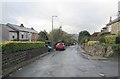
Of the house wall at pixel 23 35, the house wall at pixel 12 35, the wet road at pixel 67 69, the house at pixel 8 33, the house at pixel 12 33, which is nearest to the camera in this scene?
the wet road at pixel 67 69

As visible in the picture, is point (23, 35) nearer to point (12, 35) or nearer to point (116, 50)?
point (12, 35)

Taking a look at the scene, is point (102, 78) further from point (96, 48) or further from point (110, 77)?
point (96, 48)

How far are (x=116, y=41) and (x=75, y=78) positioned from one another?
1864 centimetres

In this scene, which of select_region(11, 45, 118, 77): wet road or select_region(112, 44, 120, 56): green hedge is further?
select_region(112, 44, 120, 56): green hedge

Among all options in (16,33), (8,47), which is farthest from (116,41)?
(16,33)

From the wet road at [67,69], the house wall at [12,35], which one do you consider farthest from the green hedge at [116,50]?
the house wall at [12,35]

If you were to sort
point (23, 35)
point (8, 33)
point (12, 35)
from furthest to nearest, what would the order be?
point (23, 35), point (12, 35), point (8, 33)

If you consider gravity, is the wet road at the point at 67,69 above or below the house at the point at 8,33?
below

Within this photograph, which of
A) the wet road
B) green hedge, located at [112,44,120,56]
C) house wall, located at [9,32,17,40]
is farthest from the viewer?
house wall, located at [9,32,17,40]

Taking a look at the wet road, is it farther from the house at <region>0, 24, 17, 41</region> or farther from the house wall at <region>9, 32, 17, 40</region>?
the house wall at <region>9, 32, 17, 40</region>

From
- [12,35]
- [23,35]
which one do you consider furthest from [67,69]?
[23,35]

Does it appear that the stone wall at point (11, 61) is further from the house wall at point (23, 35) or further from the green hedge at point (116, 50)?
the house wall at point (23, 35)

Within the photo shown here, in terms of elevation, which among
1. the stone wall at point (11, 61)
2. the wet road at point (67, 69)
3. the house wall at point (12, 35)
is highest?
the house wall at point (12, 35)

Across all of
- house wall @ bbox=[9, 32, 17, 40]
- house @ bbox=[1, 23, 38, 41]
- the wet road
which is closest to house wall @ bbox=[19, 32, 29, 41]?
house @ bbox=[1, 23, 38, 41]
